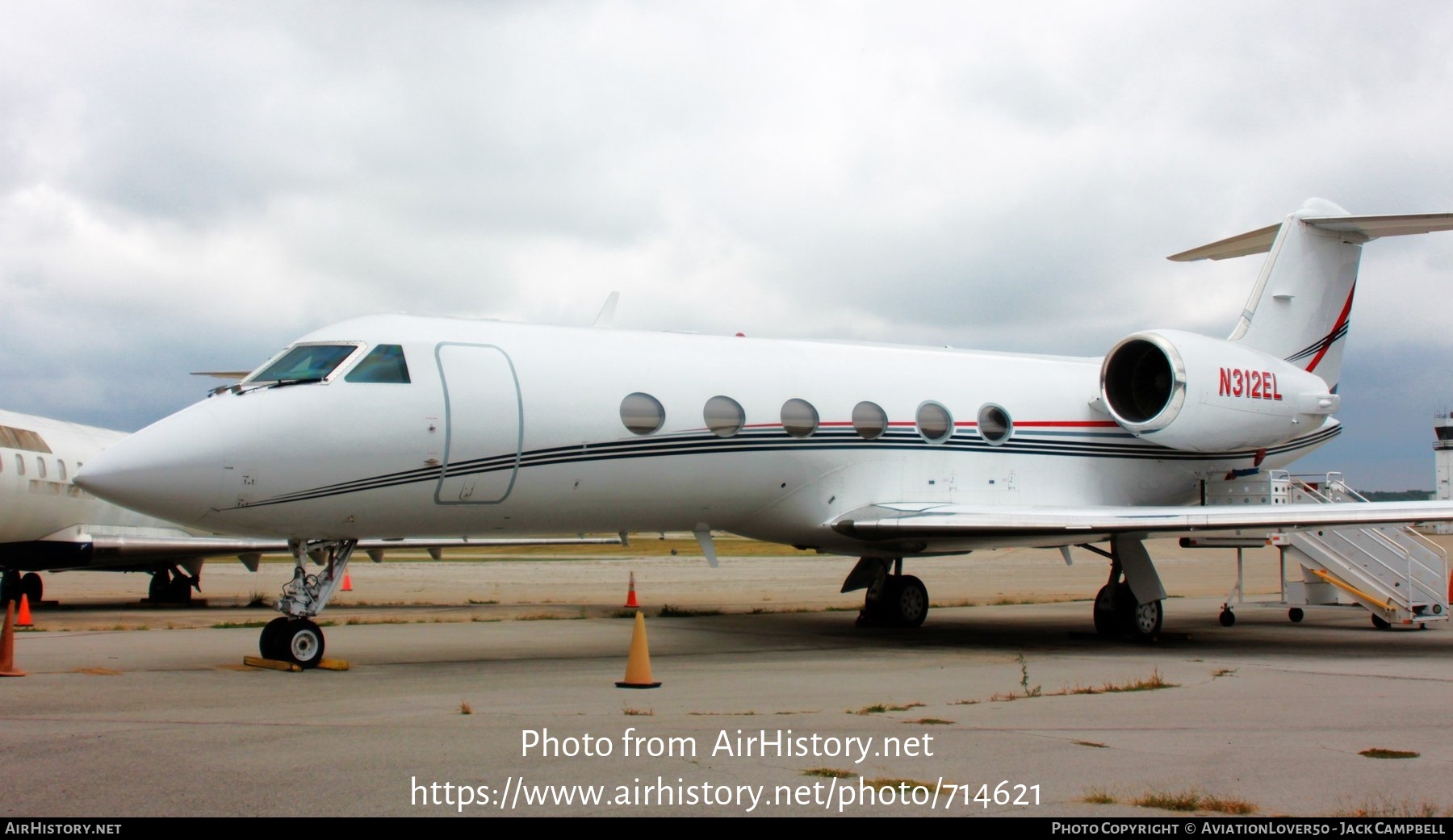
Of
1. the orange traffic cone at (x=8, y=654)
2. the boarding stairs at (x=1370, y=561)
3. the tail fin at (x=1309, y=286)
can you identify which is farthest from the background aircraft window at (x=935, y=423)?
the orange traffic cone at (x=8, y=654)

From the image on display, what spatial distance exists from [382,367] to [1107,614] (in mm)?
9426

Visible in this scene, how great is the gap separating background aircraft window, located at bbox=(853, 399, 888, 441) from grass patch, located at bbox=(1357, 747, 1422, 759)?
7.59 m

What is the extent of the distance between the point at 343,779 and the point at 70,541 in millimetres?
19276

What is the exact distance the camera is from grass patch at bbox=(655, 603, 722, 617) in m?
18.2

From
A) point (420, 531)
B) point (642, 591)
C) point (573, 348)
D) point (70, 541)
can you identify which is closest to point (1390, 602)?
point (573, 348)

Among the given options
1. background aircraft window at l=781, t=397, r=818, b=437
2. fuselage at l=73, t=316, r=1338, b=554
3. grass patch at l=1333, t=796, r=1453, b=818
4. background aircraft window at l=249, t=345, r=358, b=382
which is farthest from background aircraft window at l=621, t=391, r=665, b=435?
grass patch at l=1333, t=796, r=1453, b=818

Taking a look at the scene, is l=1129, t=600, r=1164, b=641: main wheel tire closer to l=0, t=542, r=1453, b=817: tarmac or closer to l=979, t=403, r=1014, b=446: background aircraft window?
l=0, t=542, r=1453, b=817: tarmac

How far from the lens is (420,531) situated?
11641mm

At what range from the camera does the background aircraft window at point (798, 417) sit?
13414 millimetres

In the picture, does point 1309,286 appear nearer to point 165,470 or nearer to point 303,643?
point 303,643

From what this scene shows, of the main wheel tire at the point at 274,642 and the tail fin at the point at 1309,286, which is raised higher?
the tail fin at the point at 1309,286

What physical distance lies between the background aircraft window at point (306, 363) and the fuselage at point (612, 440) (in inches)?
0.9

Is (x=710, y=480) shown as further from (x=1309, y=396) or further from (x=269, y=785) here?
(x=1309, y=396)

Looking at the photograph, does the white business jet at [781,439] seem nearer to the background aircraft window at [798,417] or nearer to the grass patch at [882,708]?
the background aircraft window at [798,417]
